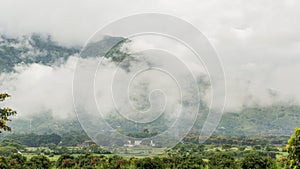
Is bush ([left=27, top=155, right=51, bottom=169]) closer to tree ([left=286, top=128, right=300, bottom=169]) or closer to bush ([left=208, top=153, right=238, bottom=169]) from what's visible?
bush ([left=208, top=153, right=238, bottom=169])

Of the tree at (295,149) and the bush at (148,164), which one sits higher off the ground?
the tree at (295,149)

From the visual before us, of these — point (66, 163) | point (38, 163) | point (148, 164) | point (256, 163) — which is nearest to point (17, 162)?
point (38, 163)

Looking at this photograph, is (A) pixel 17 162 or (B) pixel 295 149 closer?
(B) pixel 295 149

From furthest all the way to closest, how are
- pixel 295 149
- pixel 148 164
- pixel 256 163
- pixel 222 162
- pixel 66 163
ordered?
pixel 66 163
pixel 222 162
pixel 148 164
pixel 256 163
pixel 295 149

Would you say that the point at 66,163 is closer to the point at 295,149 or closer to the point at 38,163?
the point at 38,163

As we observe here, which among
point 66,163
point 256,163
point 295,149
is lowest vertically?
point 256,163

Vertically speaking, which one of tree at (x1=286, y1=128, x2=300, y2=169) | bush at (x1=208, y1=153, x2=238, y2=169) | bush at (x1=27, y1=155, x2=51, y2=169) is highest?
tree at (x1=286, y1=128, x2=300, y2=169)

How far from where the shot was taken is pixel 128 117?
1734cm

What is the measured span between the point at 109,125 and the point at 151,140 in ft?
10.7

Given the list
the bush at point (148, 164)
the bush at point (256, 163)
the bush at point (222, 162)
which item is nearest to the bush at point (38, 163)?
the bush at point (148, 164)

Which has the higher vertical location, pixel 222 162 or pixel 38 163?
pixel 38 163

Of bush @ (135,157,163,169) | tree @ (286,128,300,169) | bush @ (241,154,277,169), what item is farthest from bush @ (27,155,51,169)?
tree @ (286,128,300,169)

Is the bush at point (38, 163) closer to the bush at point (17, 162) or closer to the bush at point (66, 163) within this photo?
the bush at point (17, 162)

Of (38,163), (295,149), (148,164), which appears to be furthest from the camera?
(38,163)
